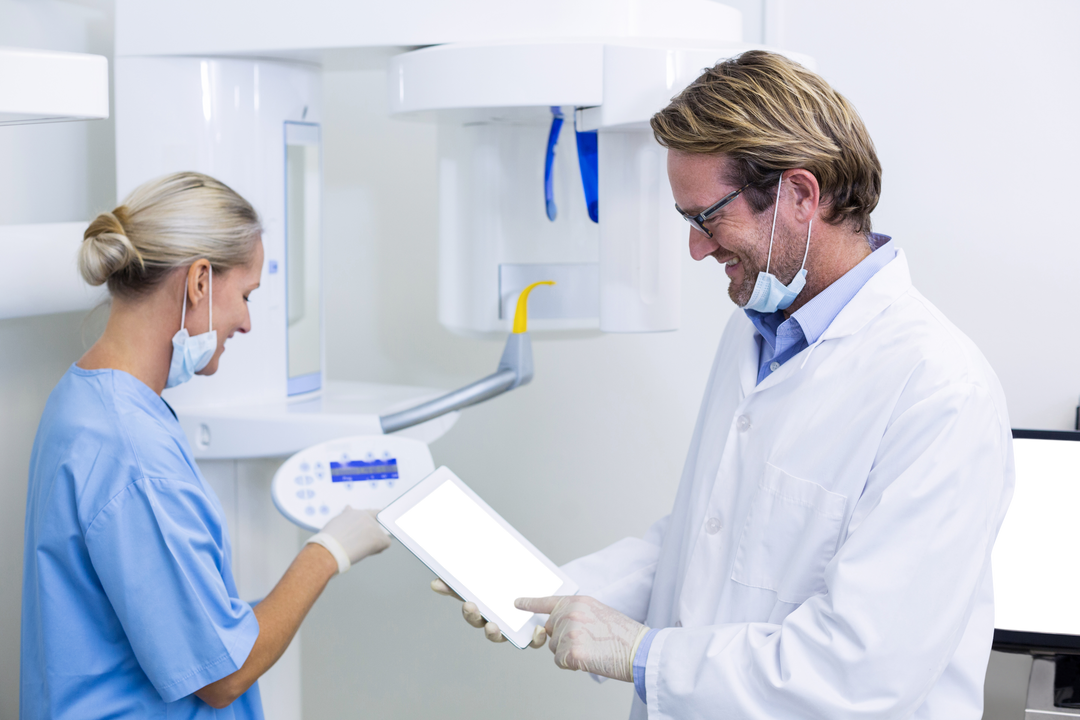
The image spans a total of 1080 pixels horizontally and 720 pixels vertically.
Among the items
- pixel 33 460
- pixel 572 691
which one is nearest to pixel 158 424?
pixel 33 460

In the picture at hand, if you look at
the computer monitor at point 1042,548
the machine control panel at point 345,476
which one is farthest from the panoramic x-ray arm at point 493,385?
the computer monitor at point 1042,548

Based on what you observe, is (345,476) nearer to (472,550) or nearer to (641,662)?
(472,550)

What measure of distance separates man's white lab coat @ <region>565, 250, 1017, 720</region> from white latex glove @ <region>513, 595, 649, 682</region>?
0.12 feet

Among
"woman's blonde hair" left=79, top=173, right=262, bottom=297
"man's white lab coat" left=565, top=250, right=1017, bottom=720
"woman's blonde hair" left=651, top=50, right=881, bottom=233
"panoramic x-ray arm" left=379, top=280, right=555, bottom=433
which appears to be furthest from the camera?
"panoramic x-ray arm" left=379, top=280, right=555, bottom=433

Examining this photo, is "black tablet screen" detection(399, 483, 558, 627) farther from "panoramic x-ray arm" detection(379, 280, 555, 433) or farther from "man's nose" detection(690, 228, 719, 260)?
"man's nose" detection(690, 228, 719, 260)

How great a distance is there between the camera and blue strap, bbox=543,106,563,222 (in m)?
1.30

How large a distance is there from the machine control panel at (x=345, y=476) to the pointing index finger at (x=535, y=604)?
9.8 inches

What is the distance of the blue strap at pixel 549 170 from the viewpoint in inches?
51.1

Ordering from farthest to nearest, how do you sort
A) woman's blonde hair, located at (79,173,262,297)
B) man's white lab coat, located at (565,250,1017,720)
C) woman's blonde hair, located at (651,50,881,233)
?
woman's blonde hair, located at (79,173,262,297)
woman's blonde hair, located at (651,50,881,233)
man's white lab coat, located at (565,250,1017,720)

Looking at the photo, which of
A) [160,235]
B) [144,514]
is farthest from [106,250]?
[144,514]

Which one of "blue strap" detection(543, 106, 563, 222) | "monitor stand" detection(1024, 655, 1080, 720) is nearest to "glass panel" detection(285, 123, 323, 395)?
"blue strap" detection(543, 106, 563, 222)

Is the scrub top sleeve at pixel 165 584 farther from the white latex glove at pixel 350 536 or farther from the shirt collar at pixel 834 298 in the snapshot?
the shirt collar at pixel 834 298

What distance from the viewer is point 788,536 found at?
952 mm

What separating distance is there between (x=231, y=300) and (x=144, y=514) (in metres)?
0.30
